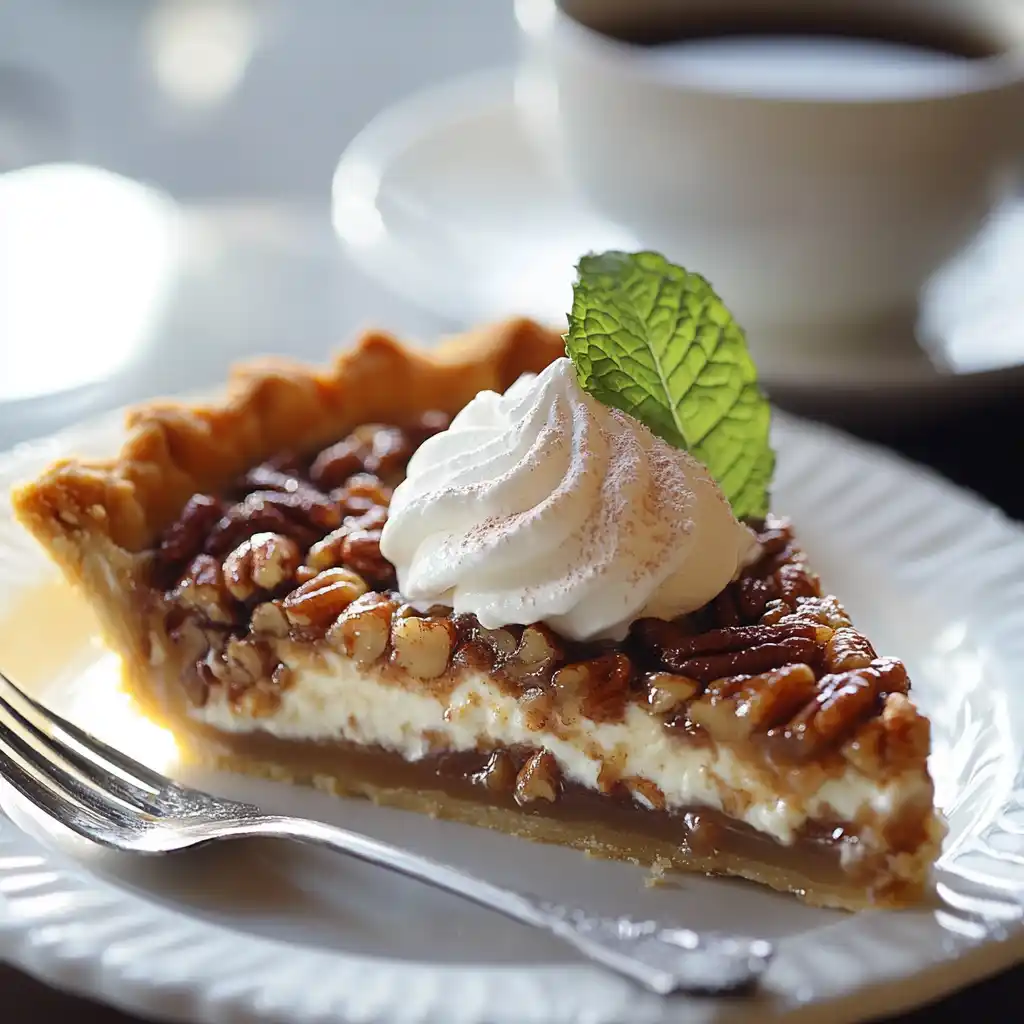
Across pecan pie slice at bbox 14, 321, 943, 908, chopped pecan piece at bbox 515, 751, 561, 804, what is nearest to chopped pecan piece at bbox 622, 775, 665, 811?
pecan pie slice at bbox 14, 321, 943, 908

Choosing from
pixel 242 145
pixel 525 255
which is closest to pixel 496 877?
pixel 525 255

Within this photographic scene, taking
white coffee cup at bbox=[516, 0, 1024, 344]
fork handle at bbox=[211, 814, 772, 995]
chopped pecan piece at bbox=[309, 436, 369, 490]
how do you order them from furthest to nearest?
1. white coffee cup at bbox=[516, 0, 1024, 344]
2. chopped pecan piece at bbox=[309, 436, 369, 490]
3. fork handle at bbox=[211, 814, 772, 995]

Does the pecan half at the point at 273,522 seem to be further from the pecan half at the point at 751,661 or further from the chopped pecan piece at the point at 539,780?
the pecan half at the point at 751,661

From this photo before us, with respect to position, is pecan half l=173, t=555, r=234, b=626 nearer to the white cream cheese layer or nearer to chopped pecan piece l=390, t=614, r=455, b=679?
the white cream cheese layer

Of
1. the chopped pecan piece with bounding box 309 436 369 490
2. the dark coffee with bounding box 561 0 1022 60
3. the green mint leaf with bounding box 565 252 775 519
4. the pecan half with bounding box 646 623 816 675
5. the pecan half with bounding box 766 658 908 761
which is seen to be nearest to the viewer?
the pecan half with bounding box 766 658 908 761

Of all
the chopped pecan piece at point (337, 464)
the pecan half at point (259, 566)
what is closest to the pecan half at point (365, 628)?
the pecan half at point (259, 566)

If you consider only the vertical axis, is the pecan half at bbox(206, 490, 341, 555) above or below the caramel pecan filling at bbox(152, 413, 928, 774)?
above

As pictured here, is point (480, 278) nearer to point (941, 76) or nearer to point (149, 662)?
point (941, 76)
